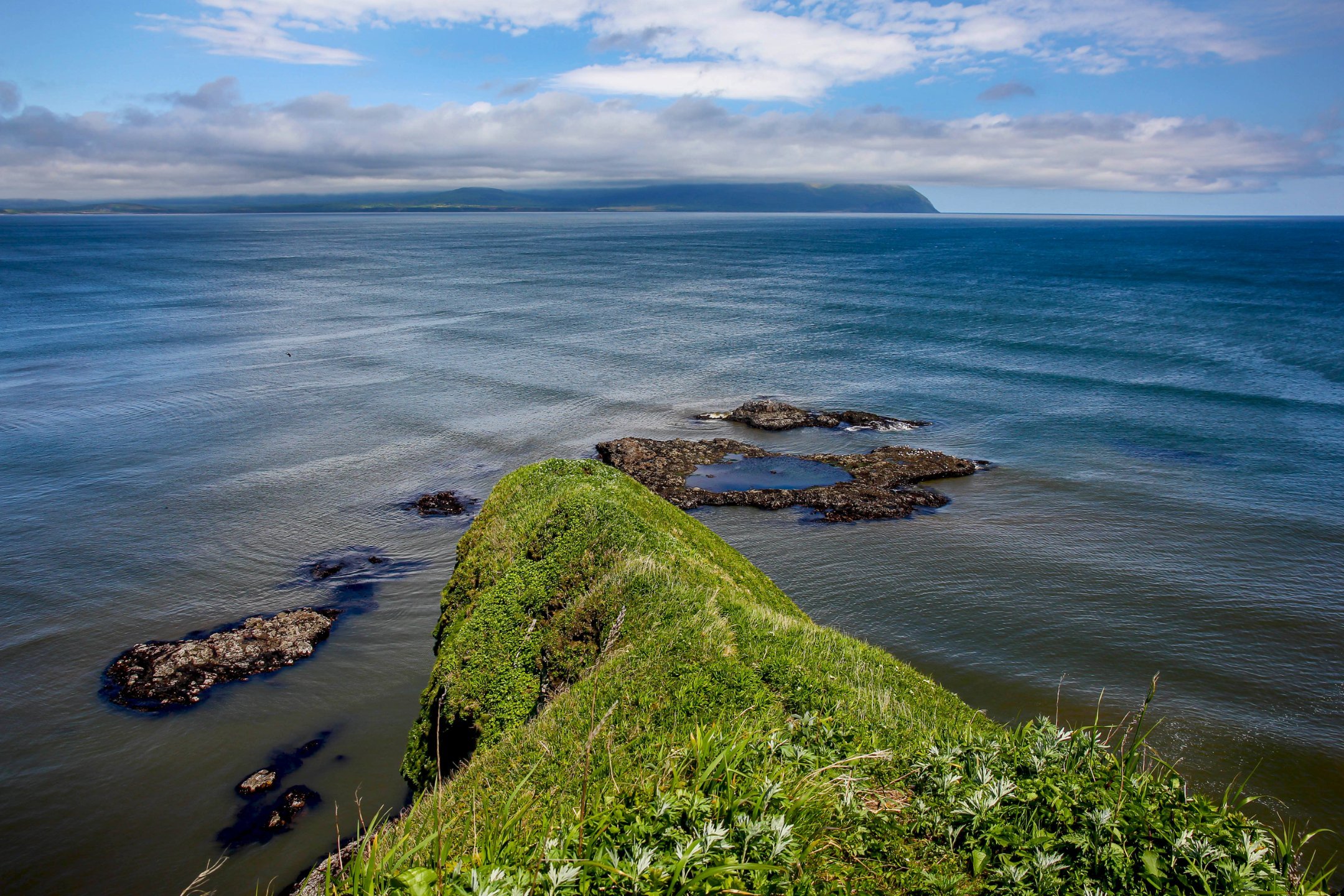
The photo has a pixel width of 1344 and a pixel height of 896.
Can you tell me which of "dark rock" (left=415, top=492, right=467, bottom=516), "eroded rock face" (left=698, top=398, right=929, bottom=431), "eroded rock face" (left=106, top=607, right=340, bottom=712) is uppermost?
"eroded rock face" (left=698, top=398, right=929, bottom=431)

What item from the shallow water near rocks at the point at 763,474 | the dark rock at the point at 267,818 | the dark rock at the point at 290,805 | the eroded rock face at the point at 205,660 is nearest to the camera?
the dark rock at the point at 267,818

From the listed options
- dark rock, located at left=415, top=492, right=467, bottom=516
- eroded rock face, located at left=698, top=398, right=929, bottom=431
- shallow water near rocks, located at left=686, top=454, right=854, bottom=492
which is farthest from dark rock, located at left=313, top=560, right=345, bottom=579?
eroded rock face, located at left=698, top=398, right=929, bottom=431

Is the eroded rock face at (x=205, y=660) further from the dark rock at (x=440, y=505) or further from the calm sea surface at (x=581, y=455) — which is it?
the dark rock at (x=440, y=505)

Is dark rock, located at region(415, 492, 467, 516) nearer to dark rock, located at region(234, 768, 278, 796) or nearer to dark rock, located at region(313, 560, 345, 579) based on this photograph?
dark rock, located at region(313, 560, 345, 579)

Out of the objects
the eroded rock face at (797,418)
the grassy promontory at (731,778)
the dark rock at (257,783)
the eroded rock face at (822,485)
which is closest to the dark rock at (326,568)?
the dark rock at (257,783)

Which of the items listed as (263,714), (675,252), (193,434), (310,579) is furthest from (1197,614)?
(675,252)
